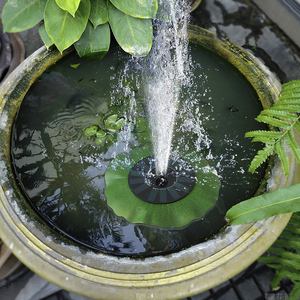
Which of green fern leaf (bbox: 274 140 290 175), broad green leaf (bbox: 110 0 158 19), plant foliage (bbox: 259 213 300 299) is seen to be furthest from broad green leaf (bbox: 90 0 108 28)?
plant foliage (bbox: 259 213 300 299)

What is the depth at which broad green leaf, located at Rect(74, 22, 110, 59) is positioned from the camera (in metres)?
2.15

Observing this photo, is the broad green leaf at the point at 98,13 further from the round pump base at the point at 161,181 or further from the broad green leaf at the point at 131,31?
the round pump base at the point at 161,181

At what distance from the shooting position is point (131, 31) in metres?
2.11

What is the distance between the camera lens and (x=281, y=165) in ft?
4.95

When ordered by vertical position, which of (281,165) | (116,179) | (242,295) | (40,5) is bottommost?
(242,295)

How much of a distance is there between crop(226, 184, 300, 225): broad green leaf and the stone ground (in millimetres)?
919

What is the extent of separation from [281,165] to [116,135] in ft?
3.21

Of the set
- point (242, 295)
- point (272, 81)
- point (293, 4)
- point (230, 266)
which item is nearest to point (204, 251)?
point (230, 266)

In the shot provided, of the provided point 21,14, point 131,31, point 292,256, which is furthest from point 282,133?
point 21,14

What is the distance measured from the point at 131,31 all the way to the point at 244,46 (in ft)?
4.31

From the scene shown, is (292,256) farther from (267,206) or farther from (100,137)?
(100,137)

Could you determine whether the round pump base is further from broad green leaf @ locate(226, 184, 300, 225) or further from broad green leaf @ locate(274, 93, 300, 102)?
broad green leaf @ locate(274, 93, 300, 102)

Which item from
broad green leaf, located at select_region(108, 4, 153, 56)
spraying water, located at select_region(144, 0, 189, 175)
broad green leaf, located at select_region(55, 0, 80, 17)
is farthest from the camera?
broad green leaf, located at select_region(108, 4, 153, 56)

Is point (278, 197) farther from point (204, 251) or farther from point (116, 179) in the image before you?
point (116, 179)
